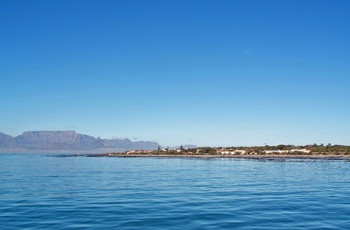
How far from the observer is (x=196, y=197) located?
34.0m

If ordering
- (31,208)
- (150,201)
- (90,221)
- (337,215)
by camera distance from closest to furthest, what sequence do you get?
(90,221) < (337,215) < (31,208) < (150,201)

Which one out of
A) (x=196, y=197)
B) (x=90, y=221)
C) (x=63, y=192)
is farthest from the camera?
(x=63, y=192)

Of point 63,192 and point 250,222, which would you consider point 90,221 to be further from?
point 63,192

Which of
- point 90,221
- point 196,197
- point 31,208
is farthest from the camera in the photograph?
point 196,197

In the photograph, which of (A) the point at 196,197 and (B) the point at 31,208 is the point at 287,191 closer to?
(A) the point at 196,197

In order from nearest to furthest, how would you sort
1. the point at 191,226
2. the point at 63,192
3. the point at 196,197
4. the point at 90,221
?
the point at 191,226 → the point at 90,221 → the point at 196,197 → the point at 63,192

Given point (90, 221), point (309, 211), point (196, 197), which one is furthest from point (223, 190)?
point (90, 221)

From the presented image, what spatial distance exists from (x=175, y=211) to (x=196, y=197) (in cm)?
786

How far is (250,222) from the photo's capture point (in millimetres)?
22547

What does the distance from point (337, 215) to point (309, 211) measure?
2.03 meters

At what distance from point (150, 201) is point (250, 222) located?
11.3 meters

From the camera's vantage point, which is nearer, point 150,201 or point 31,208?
point 31,208

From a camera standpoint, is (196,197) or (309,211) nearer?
(309,211)

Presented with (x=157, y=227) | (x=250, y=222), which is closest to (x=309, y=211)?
(x=250, y=222)
